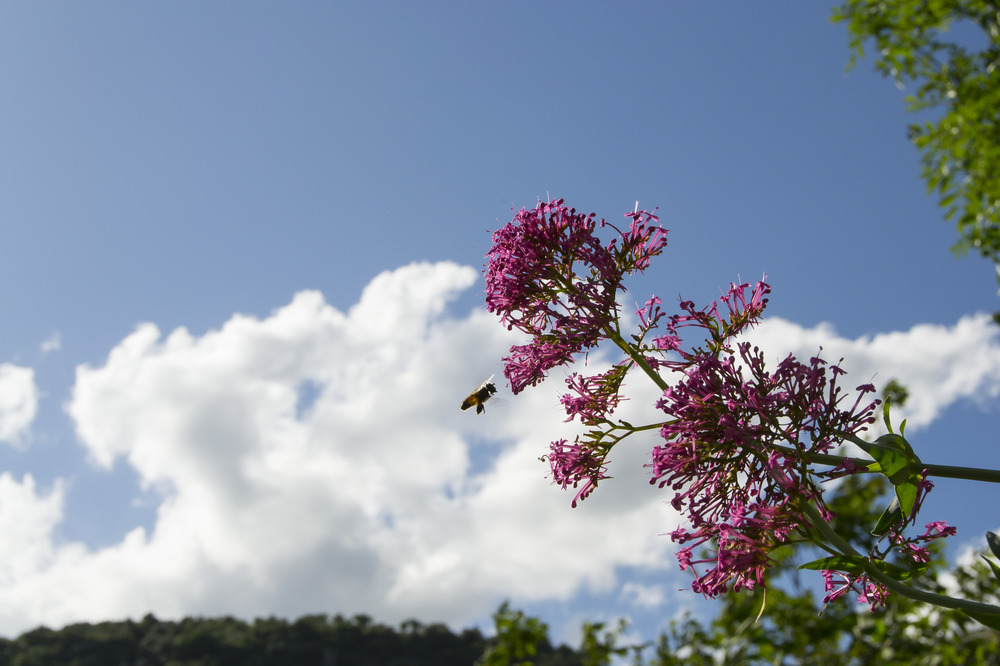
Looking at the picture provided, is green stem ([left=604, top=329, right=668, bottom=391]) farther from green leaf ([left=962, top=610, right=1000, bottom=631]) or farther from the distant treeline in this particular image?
the distant treeline

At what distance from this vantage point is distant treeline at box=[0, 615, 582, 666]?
63125 millimetres

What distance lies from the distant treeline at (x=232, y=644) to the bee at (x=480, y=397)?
59.3 metres

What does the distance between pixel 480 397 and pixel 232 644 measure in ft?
227

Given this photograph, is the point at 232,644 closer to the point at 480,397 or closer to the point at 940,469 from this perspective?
the point at 480,397

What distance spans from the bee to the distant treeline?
59.3 meters

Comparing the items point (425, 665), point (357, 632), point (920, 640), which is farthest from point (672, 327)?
point (357, 632)

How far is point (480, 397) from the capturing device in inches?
169

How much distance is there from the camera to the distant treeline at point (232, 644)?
63.1 meters

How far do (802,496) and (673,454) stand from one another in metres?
0.39

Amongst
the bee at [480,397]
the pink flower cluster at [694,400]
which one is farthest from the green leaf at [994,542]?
the bee at [480,397]

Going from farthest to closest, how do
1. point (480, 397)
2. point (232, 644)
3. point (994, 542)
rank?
point (232, 644)
point (480, 397)
point (994, 542)

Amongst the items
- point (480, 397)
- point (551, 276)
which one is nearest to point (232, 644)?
point (480, 397)

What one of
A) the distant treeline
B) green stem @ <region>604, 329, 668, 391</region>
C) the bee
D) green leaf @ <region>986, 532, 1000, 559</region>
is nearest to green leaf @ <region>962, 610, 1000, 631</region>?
green leaf @ <region>986, 532, 1000, 559</region>

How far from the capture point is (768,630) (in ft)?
29.8
